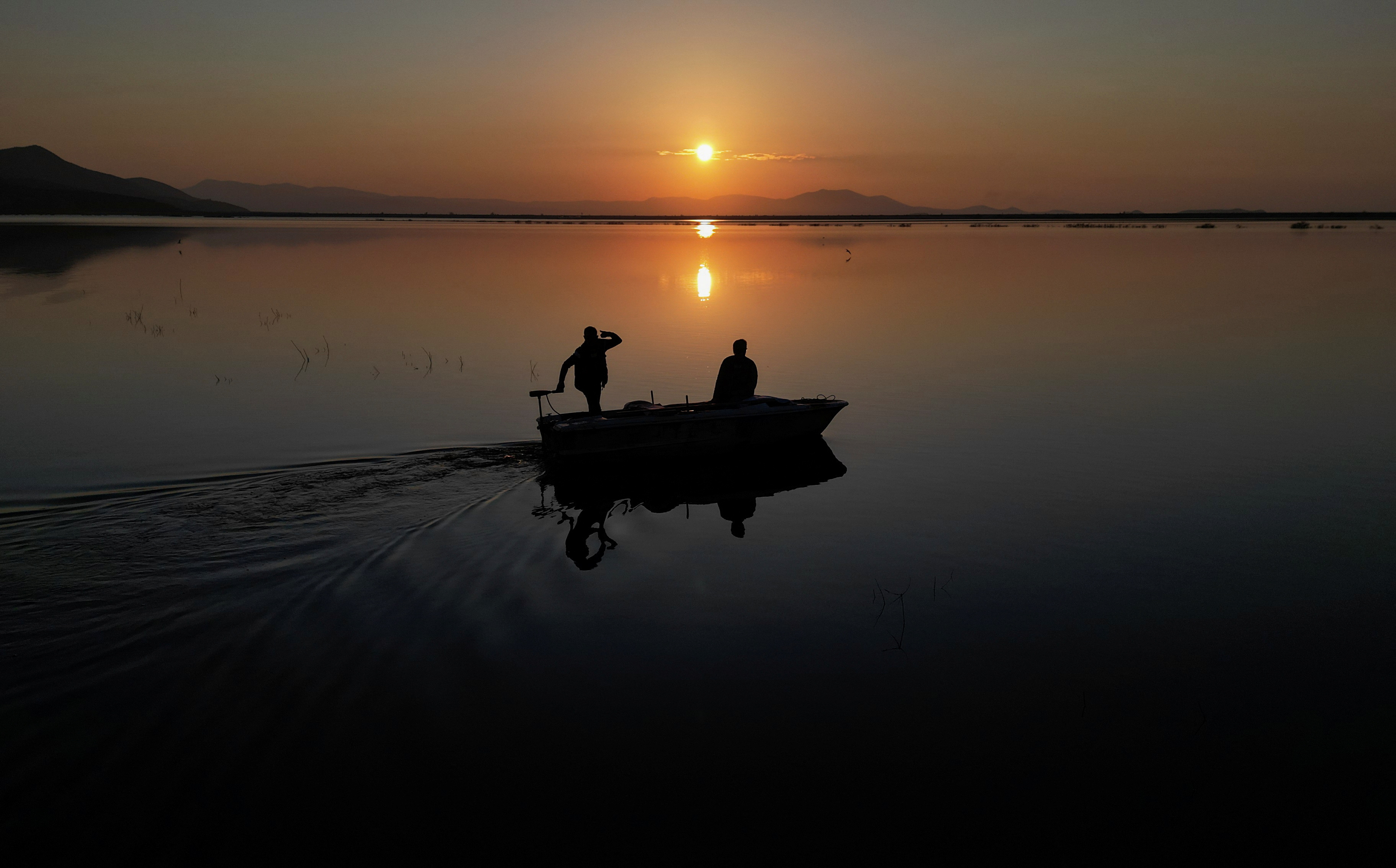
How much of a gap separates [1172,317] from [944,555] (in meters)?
30.0

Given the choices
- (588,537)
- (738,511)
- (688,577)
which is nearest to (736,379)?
(738,511)

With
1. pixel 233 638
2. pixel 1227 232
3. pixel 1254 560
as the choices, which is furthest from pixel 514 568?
pixel 1227 232

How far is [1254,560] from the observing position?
1115 cm

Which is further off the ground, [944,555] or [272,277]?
[272,277]

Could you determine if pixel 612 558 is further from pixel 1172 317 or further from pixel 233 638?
pixel 1172 317

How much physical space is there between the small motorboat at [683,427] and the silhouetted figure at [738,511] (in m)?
1.91

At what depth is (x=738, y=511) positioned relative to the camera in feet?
45.3

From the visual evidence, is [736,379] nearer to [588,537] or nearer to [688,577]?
[588,537]

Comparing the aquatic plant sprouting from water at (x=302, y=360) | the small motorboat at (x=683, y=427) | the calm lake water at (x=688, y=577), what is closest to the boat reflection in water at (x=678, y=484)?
the calm lake water at (x=688, y=577)

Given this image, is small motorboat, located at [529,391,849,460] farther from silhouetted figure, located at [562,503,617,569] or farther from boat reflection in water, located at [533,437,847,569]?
silhouetted figure, located at [562,503,617,569]

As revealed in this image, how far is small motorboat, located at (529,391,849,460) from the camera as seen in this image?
14.8 meters

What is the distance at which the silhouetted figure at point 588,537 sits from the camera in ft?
37.4

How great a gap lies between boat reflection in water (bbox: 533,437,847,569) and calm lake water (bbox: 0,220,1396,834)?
0.13m

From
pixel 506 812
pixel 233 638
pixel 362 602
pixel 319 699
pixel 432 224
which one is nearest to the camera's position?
pixel 506 812
